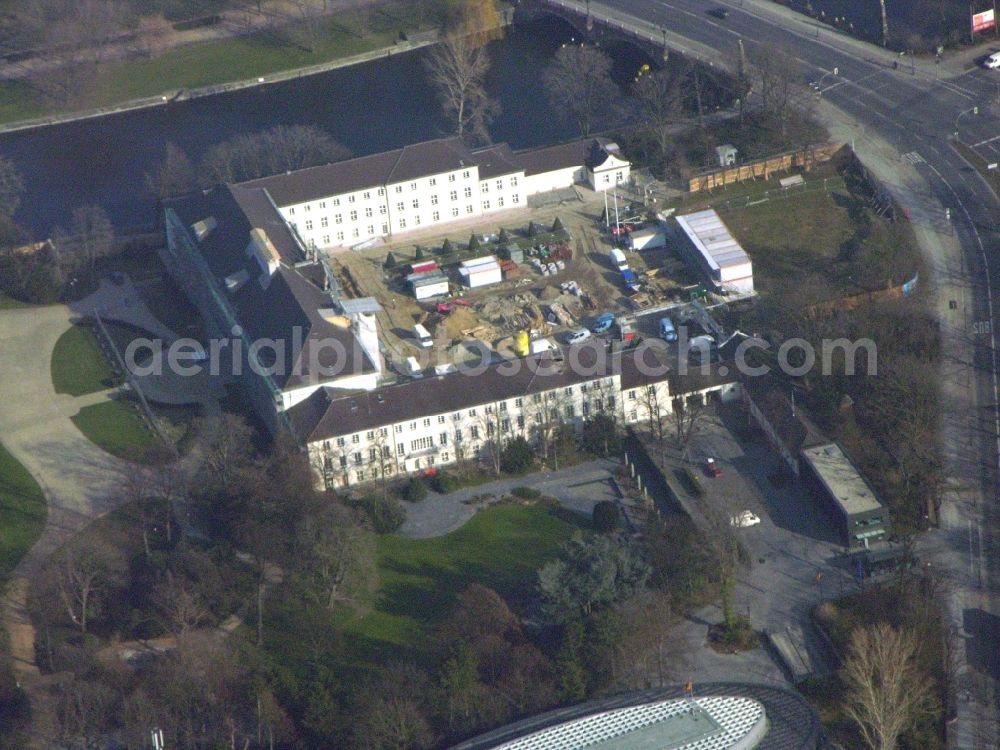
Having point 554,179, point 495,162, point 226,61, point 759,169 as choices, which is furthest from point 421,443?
point 226,61

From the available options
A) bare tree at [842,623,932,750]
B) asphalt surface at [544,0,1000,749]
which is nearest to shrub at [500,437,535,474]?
asphalt surface at [544,0,1000,749]

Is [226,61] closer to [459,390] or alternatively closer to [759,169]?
[759,169]

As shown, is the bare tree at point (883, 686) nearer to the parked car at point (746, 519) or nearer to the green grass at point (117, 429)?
the parked car at point (746, 519)

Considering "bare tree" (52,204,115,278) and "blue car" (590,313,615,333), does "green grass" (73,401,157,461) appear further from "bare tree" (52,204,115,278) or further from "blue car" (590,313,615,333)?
"blue car" (590,313,615,333)

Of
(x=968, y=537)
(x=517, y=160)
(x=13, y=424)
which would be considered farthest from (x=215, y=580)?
(x=517, y=160)

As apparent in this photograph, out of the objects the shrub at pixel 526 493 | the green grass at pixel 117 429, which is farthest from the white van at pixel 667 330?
the green grass at pixel 117 429

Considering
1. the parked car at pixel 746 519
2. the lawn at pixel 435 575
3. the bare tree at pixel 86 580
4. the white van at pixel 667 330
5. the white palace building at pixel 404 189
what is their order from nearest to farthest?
the lawn at pixel 435 575
the bare tree at pixel 86 580
the parked car at pixel 746 519
the white van at pixel 667 330
the white palace building at pixel 404 189
